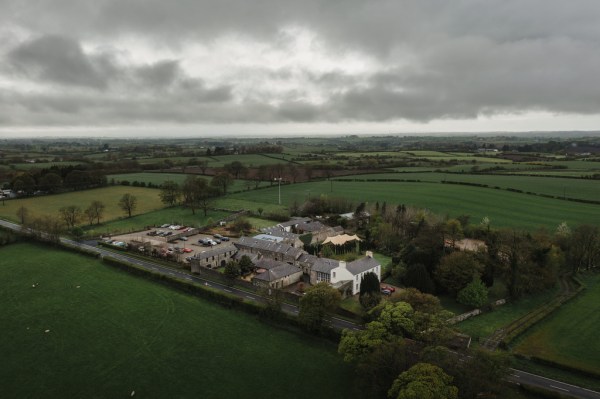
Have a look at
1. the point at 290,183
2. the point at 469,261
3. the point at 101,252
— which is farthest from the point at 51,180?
the point at 469,261

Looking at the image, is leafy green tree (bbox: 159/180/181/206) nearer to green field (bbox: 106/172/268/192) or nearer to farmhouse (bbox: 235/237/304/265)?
green field (bbox: 106/172/268/192)

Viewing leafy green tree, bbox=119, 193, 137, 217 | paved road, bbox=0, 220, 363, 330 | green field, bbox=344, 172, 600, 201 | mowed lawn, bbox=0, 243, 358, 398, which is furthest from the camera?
green field, bbox=344, 172, 600, 201

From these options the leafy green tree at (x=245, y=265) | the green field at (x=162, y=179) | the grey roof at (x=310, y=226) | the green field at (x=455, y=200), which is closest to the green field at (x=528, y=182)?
the green field at (x=455, y=200)

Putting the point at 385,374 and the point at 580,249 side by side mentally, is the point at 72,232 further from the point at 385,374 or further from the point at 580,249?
the point at 580,249

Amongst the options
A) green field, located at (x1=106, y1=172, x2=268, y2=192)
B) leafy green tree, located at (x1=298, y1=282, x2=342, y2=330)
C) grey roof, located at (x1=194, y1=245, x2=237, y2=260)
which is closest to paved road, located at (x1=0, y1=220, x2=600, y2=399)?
leafy green tree, located at (x1=298, y1=282, x2=342, y2=330)

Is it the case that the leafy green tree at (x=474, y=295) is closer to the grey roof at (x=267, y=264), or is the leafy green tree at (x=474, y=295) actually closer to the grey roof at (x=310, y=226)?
the grey roof at (x=267, y=264)

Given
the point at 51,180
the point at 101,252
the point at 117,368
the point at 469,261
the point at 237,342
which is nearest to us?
the point at 117,368

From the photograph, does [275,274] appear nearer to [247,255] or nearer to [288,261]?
[288,261]
